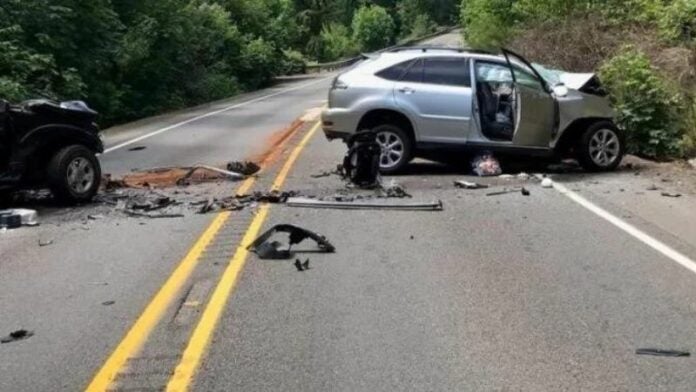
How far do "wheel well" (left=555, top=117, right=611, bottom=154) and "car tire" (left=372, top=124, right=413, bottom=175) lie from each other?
7.12ft

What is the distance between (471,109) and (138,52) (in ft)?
71.5

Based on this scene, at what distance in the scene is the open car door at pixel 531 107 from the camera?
12.4 metres

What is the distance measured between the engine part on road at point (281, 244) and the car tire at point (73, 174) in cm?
316

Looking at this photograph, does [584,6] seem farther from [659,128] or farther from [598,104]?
[598,104]

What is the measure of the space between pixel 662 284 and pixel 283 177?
6.95m

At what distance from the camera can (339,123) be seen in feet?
42.5

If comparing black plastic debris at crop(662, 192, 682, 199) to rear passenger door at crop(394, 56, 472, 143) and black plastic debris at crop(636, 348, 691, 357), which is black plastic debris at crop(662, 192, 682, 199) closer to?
rear passenger door at crop(394, 56, 472, 143)

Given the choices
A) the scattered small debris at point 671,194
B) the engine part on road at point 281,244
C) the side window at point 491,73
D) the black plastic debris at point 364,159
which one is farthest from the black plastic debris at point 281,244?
the side window at point 491,73

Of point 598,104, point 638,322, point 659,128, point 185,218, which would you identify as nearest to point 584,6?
point 659,128

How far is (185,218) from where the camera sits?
9.93m

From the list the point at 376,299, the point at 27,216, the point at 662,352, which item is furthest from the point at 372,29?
the point at 662,352

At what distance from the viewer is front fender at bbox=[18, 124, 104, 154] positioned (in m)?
10.2

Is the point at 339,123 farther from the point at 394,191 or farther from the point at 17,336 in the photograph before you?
the point at 17,336

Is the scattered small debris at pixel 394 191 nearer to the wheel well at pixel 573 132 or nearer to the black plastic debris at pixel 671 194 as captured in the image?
the wheel well at pixel 573 132
